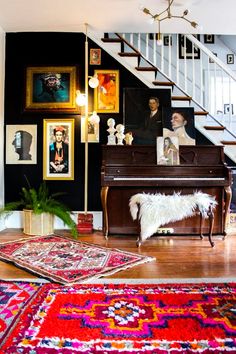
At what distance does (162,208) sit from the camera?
10.3 feet

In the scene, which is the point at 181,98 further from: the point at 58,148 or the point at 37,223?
the point at 37,223

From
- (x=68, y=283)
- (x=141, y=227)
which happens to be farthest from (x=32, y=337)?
(x=141, y=227)

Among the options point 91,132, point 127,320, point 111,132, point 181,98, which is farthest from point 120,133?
point 127,320

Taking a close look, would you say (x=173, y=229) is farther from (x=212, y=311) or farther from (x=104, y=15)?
(x=104, y=15)

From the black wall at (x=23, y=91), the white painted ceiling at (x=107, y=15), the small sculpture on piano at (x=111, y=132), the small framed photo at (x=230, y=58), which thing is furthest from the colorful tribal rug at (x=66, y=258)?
the small framed photo at (x=230, y=58)

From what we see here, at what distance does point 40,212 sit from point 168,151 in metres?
1.78

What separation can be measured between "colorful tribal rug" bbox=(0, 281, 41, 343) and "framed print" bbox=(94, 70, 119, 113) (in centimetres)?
277

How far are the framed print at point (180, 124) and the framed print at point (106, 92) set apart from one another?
28.4 inches

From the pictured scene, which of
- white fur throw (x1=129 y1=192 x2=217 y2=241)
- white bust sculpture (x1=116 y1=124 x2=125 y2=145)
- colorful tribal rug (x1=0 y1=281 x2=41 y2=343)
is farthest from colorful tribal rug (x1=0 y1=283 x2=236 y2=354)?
white bust sculpture (x1=116 y1=124 x2=125 y2=145)

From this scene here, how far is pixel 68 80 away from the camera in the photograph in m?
4.24

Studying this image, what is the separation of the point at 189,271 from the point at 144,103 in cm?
252

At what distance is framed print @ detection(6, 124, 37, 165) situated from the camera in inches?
166

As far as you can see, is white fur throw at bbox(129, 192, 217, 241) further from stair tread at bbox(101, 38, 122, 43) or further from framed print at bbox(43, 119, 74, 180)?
stair tread at bbox(101, 38, 122, 43)

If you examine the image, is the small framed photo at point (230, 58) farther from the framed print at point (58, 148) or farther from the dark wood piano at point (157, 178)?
the framed print at point (58, 148)
